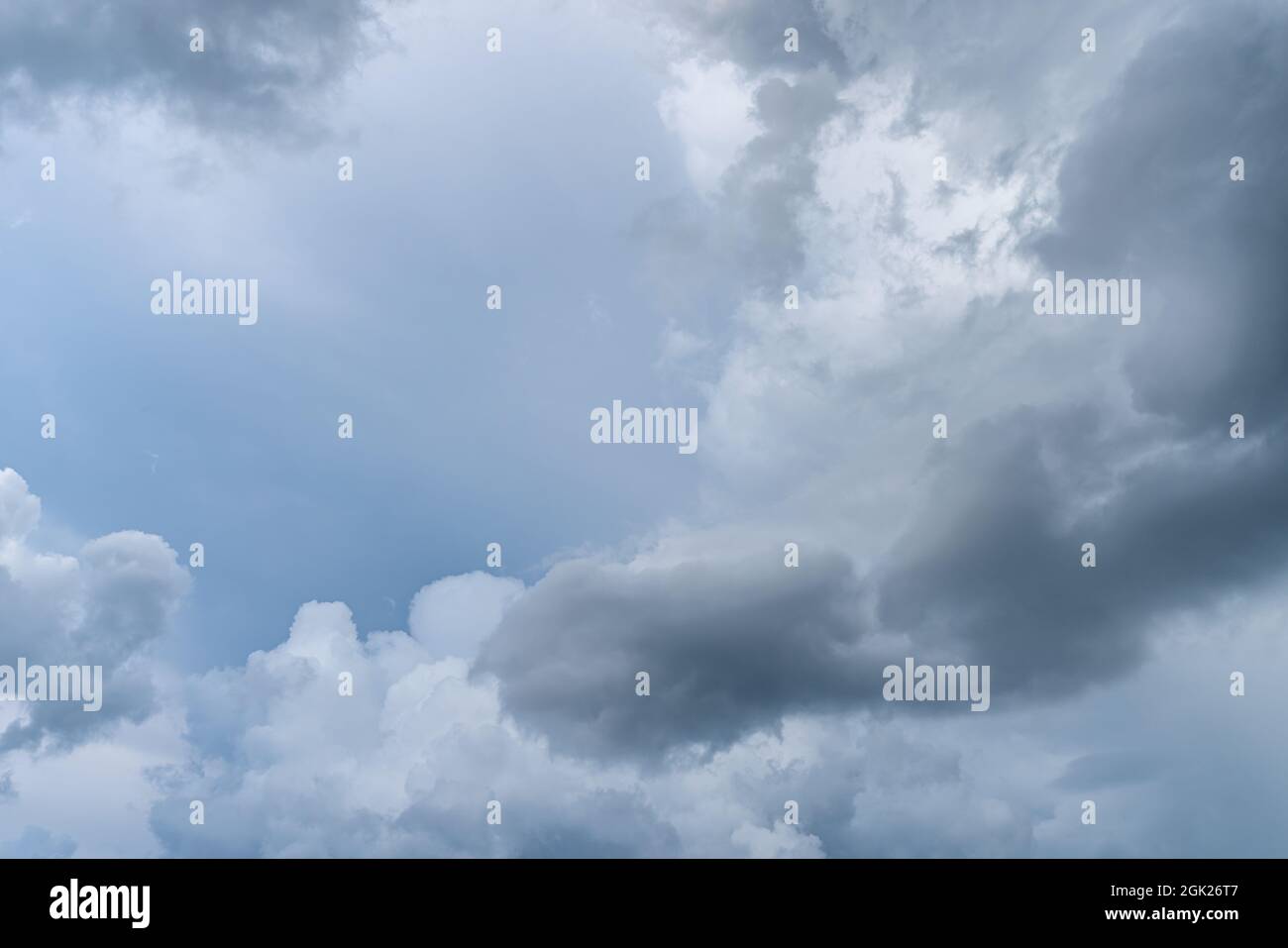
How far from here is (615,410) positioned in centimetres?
6084
